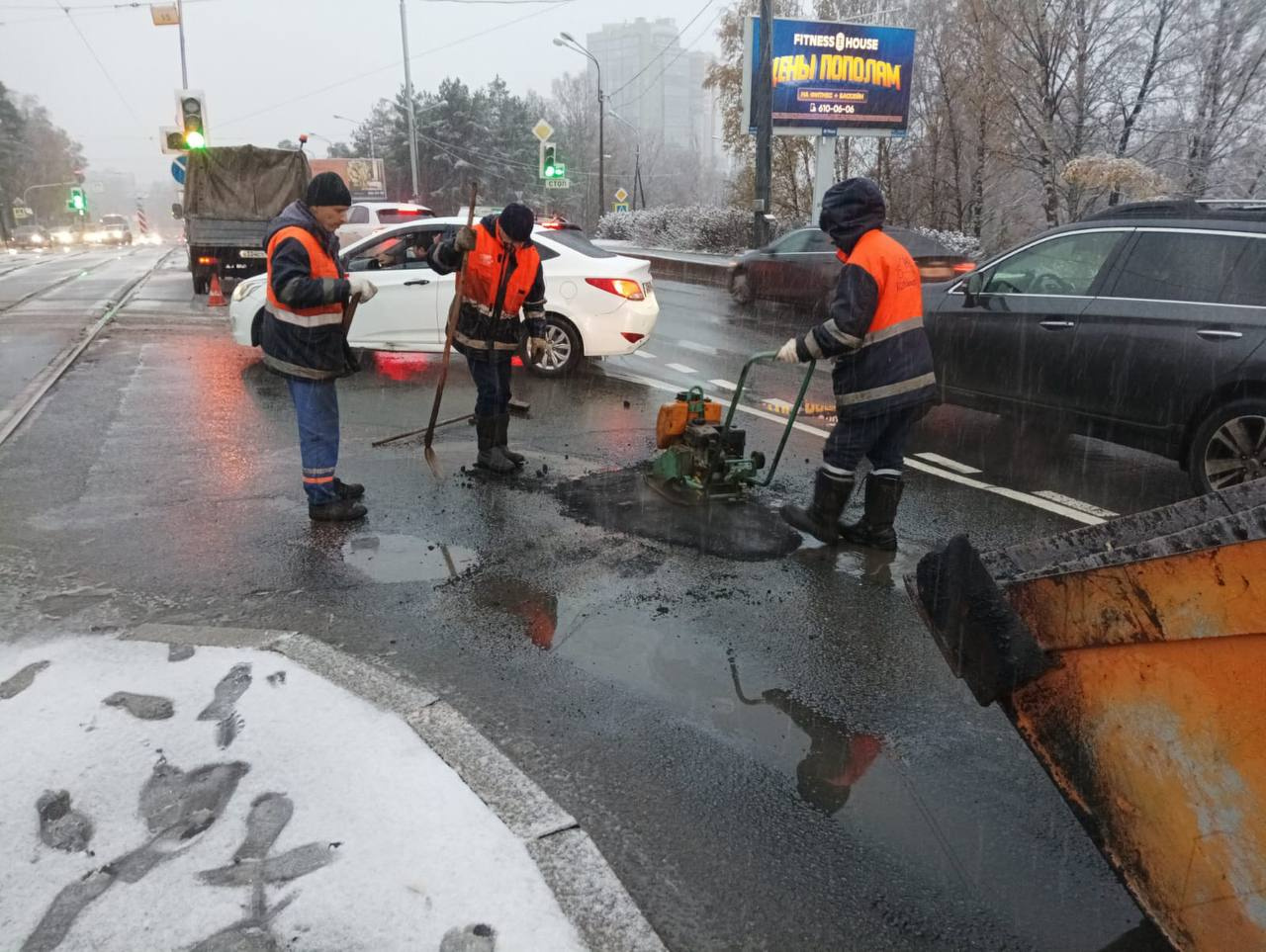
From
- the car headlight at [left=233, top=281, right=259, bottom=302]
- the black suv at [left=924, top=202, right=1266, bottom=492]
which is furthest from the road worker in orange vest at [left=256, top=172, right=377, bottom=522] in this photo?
the car headlight at [left=233, top=281, right=259, bottom=302]

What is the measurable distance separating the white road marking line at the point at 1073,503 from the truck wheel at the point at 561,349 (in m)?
4.93

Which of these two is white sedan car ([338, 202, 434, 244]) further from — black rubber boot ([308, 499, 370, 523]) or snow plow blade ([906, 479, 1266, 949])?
snow plow blade ([906, 479, 1266, 949])

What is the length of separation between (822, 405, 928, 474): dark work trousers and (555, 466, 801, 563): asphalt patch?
0.58 metres

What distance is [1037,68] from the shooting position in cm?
2217

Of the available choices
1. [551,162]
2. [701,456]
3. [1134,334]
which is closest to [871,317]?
[701,456]

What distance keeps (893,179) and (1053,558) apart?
29917mm

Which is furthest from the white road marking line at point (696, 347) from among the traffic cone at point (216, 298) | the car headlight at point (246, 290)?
the traffic cone at point (216, 298)

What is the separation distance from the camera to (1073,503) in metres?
5.62

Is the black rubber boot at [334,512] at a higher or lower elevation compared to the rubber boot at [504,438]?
lower

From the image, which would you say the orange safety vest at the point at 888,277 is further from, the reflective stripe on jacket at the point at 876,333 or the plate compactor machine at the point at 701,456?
the plate compactor machine at the point at 701,456

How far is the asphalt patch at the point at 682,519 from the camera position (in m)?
4.91

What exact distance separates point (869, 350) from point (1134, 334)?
2.30 meters

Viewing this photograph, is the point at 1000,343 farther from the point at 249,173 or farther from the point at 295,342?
the point at 249,173

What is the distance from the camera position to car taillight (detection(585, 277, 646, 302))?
912 cm
